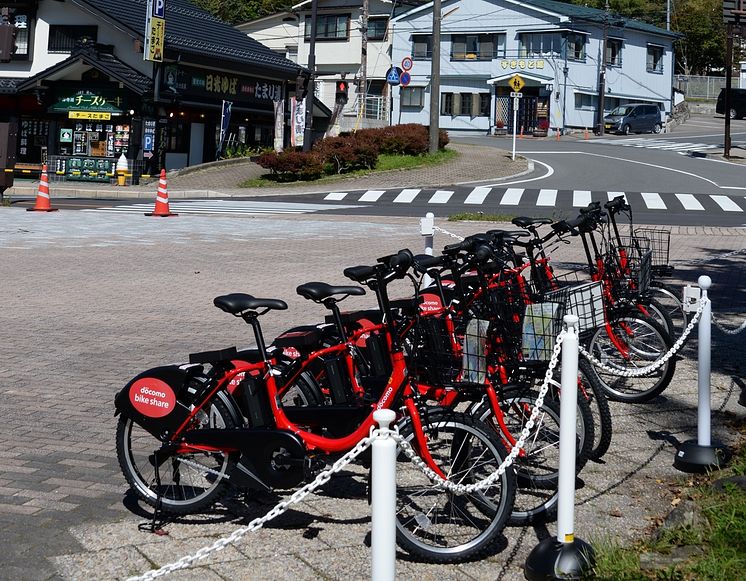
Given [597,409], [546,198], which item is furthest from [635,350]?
[546,198]

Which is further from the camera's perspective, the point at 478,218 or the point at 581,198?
the point at 581,198

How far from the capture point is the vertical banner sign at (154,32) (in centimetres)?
3588

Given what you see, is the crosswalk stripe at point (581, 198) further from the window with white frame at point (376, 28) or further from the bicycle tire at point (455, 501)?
the window with white frame at point (376, 28)

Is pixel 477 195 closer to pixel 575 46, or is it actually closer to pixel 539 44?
pixel 539 44

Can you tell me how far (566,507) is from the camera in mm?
4414

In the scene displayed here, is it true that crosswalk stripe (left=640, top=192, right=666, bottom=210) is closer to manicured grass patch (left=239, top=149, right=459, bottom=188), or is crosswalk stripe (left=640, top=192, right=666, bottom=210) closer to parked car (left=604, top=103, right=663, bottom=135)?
manicured grass patch (left=239, top=149, right=459, bottom=188)

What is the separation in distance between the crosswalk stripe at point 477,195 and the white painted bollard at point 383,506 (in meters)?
25.0

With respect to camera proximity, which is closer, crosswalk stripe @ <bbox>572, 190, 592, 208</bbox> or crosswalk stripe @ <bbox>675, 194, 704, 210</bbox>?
crosswalk stripe @ <bbox>675, 194, 704, 210</bbox>

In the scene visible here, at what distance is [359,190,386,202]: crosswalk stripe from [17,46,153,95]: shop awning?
1145cm

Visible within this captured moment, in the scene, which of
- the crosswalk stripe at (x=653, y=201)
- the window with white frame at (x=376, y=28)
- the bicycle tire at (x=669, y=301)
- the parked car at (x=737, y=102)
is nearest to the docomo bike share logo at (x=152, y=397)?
the bicycle tire at (x=669, y=301)

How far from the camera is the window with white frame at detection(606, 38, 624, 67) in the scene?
64.4 m

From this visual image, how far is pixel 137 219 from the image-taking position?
22344mm

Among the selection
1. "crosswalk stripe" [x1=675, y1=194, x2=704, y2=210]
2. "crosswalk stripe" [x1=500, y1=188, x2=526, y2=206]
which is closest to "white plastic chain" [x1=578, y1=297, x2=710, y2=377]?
"crosswalk stripe" [x1=675, y1=194, x2=704, y2=210]

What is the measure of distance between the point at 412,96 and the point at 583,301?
203 ft
